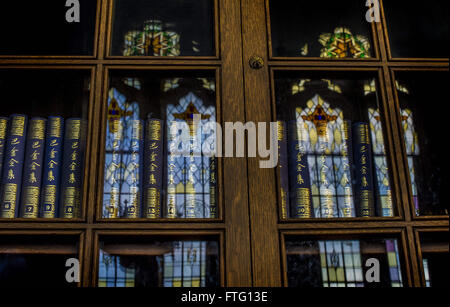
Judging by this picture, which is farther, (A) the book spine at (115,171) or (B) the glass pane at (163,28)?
(B) the glass pane at (163,28)

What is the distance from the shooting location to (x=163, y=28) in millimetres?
1462

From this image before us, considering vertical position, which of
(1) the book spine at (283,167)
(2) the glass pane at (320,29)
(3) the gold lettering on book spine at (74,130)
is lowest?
(1) the book spine at (283,167)

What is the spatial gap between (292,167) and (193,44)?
19.0 inches

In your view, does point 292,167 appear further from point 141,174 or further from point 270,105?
point 141,174

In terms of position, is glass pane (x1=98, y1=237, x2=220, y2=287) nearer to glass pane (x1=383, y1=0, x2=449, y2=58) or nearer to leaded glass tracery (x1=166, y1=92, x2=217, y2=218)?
leaded glass tracery (x1=166, y1=92, x2=217, y2=218)

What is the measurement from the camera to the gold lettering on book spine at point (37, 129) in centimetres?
133

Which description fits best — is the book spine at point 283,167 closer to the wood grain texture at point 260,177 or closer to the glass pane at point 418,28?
the wood grain texture at point 260,177

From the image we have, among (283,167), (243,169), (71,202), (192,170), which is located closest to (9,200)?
(71,202)

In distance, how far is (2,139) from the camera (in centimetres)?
133

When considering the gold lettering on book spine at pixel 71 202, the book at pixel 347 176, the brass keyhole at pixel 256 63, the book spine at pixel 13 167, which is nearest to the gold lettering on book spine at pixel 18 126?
the book spine at pixel 13 167

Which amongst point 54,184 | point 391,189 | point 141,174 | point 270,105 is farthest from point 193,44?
point 391,189

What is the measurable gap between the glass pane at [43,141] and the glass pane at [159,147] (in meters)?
0.09

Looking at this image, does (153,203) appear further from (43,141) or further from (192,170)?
(43,141)
